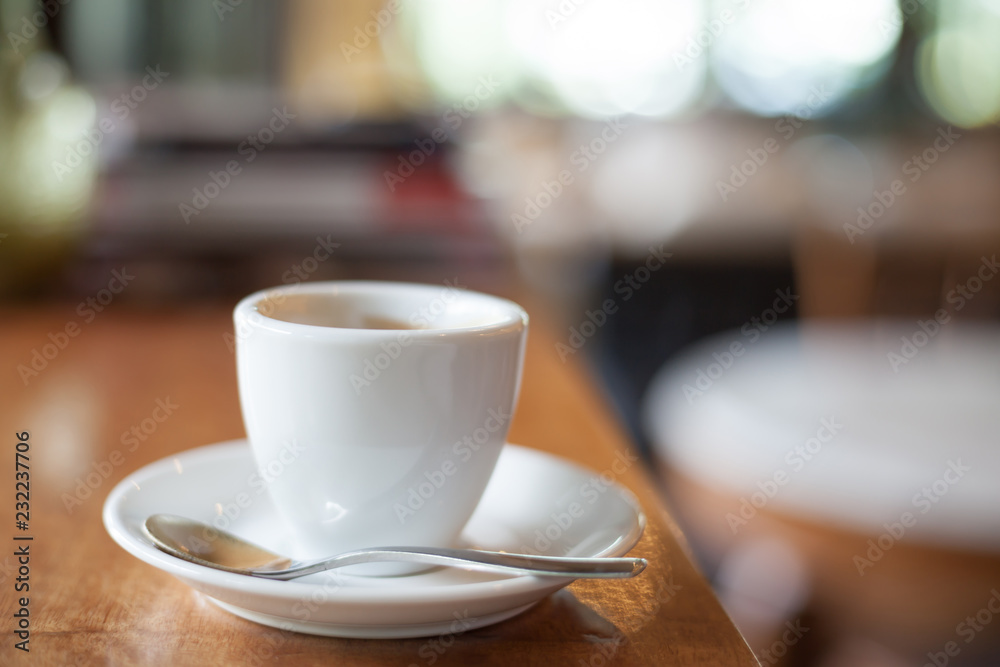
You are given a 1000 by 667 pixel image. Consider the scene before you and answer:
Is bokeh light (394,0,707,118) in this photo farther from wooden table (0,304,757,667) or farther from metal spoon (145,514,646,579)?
metal spoon (145,514,646,579)

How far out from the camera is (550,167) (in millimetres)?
3066

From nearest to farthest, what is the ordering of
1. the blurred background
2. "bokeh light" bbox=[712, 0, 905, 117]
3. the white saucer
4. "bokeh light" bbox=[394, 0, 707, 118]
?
the white saucer
the blurred background
"bokeh light" bbox=[394, 0, 707, 118]
"bokeh light" bbox=[712, 0, 905, 117]

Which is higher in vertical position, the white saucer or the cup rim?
the cup rim

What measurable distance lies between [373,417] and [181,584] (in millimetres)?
105

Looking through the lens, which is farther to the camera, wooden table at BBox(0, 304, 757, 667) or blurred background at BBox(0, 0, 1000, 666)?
blurred background at BBox(0, 0, 1000, 666)

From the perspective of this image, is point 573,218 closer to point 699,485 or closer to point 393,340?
point 699,485

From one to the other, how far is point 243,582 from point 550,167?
2.87 meters

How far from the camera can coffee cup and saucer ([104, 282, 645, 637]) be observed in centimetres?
29

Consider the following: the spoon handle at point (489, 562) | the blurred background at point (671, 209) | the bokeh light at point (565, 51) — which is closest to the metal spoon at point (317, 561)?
the spoon handle at point (489, 562)

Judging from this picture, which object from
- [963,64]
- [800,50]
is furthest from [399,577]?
[963,64]

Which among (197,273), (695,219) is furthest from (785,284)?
(695,219)

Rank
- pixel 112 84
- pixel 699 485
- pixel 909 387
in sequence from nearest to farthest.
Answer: pixel 699 485 → pixel 909 387 → pixel 112 84

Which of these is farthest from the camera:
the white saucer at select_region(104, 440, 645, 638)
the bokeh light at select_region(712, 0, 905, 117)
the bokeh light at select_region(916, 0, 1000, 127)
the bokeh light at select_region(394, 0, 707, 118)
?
the bokeh light at select_region(916, 0, 1000, 127)

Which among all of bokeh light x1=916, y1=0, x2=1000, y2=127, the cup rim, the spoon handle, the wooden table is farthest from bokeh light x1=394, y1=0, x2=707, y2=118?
the spoon handle
